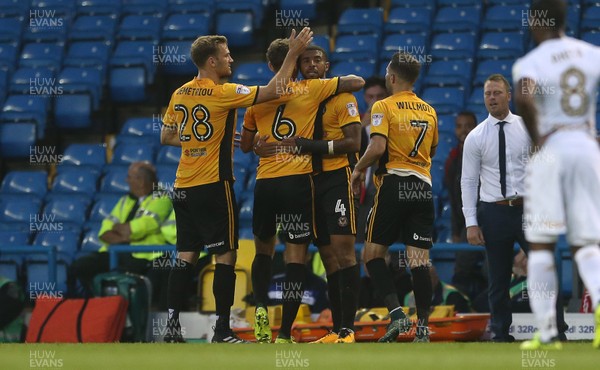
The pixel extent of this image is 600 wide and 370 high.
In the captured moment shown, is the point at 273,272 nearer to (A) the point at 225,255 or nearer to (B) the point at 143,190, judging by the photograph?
(B) the point at 143,190

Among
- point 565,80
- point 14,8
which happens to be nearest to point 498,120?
point 565,80

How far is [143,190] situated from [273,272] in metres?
1.74

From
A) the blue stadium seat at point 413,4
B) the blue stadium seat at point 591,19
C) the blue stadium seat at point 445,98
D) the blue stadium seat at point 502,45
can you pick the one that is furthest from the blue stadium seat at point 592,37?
the blue stadium seat at point 413,4

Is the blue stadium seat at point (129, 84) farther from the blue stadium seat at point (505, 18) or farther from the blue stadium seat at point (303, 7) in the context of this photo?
the blue stadium seat at point (505, 18)

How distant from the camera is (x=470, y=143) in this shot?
1016 centimetres

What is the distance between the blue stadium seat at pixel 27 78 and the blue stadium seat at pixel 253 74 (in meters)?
2.78

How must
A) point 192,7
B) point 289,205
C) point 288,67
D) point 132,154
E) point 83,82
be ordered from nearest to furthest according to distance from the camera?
1. point 288,67
2. point 289,205
3. point 132,154
4. point 83,82
5. point 192,7

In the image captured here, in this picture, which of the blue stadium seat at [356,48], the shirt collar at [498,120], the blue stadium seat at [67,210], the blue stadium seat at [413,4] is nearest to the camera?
the shirt collar at [498,120]

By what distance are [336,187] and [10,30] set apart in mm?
9936

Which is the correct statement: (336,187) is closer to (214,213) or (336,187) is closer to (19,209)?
(214,213)

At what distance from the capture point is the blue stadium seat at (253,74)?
16078 mm

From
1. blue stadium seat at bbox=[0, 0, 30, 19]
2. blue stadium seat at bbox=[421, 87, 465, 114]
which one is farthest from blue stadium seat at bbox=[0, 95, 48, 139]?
blue stadium seat at bbox=[421, 87, 465, 114]

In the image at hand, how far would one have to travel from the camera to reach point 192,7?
17906 millimetres

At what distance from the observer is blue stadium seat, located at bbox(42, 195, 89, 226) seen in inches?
598
